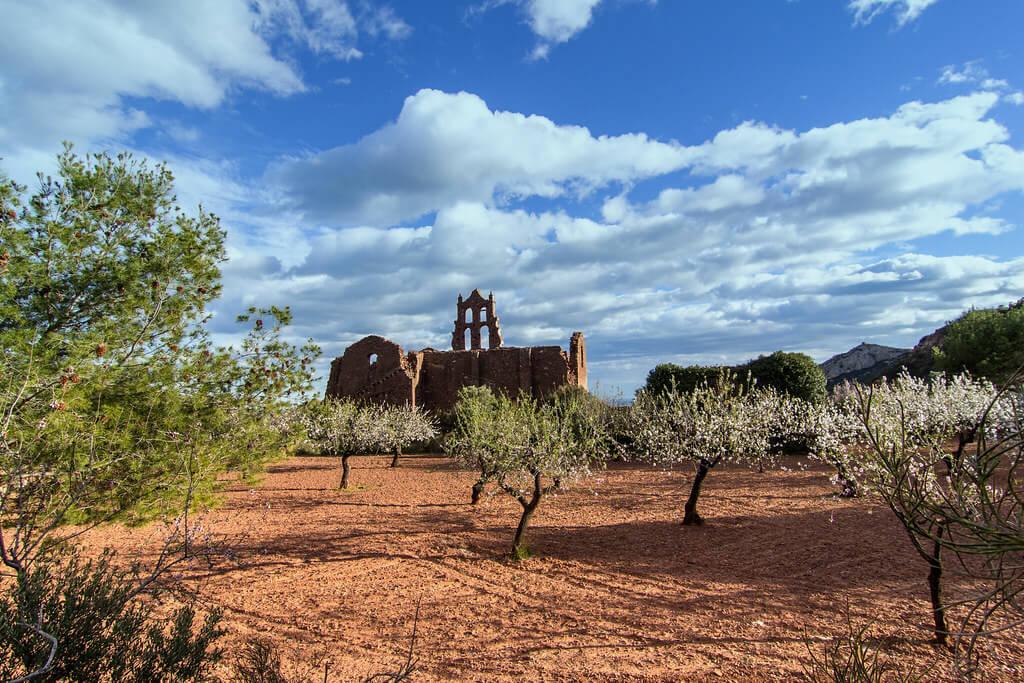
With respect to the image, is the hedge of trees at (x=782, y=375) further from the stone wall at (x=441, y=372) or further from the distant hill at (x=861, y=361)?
the distant hill at (x=861, y=361)

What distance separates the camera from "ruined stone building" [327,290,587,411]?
134 feet

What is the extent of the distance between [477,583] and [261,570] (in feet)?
13.4

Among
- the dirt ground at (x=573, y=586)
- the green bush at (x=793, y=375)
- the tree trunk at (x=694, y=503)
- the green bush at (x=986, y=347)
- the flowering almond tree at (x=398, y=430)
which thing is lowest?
the dirt ground at (x=573, y=586)

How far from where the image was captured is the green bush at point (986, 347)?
31094mm

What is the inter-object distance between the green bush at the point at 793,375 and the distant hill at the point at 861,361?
39.7m

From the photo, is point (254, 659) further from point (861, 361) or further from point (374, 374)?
point (861, 361)

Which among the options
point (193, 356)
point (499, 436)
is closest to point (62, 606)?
point (193, 356)

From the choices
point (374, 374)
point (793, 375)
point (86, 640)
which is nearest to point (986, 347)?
point (793, 375)

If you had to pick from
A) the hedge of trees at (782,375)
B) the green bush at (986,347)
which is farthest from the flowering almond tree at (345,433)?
the green bush at (986,347)

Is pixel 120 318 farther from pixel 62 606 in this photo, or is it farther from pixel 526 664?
pixel 526 664

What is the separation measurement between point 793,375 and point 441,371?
24.9 m

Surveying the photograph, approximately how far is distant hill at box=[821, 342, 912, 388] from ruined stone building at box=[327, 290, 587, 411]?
123 feet

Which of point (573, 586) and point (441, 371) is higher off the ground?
point (441, 371)

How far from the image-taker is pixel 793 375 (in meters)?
27.2
